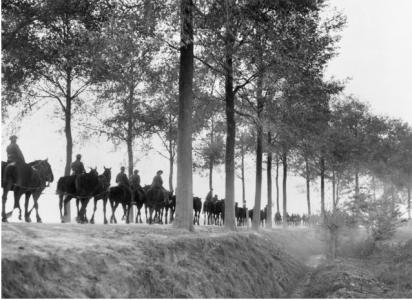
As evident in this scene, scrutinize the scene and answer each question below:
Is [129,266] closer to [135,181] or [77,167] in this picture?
[77,167]

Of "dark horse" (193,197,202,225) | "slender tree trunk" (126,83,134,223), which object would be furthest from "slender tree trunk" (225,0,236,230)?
"dark horse" (193,197,202,225)

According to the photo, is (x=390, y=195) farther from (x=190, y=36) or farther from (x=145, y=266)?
(x=145, y=266)

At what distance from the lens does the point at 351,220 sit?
30.7 meters

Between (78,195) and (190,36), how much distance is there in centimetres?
743

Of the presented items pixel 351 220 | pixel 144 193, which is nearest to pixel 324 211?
pixel 351 220

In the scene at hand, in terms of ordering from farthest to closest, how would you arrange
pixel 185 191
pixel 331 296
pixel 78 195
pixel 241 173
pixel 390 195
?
1. pixel 241 173
2. pixel 390 195
3. pixel 78 195
4. pixel 185 191
5. pixel 331 296

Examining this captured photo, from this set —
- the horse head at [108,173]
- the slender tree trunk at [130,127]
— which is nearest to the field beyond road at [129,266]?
the horse head at [108,173]

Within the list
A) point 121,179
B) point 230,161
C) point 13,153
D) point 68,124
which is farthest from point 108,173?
point 68,124

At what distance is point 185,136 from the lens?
707 inches

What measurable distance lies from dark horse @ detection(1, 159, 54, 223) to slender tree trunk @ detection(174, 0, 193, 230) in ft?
15.2

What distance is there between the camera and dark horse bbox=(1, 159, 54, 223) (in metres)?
15.6

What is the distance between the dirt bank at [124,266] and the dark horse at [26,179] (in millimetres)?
3659

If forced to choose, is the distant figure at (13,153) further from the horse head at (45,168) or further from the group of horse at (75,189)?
the horse head at (45,168)

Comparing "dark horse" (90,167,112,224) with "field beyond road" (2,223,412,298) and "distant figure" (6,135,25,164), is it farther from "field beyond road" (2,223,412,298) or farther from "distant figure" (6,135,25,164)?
"field beyond road" (2,223,412,298)
